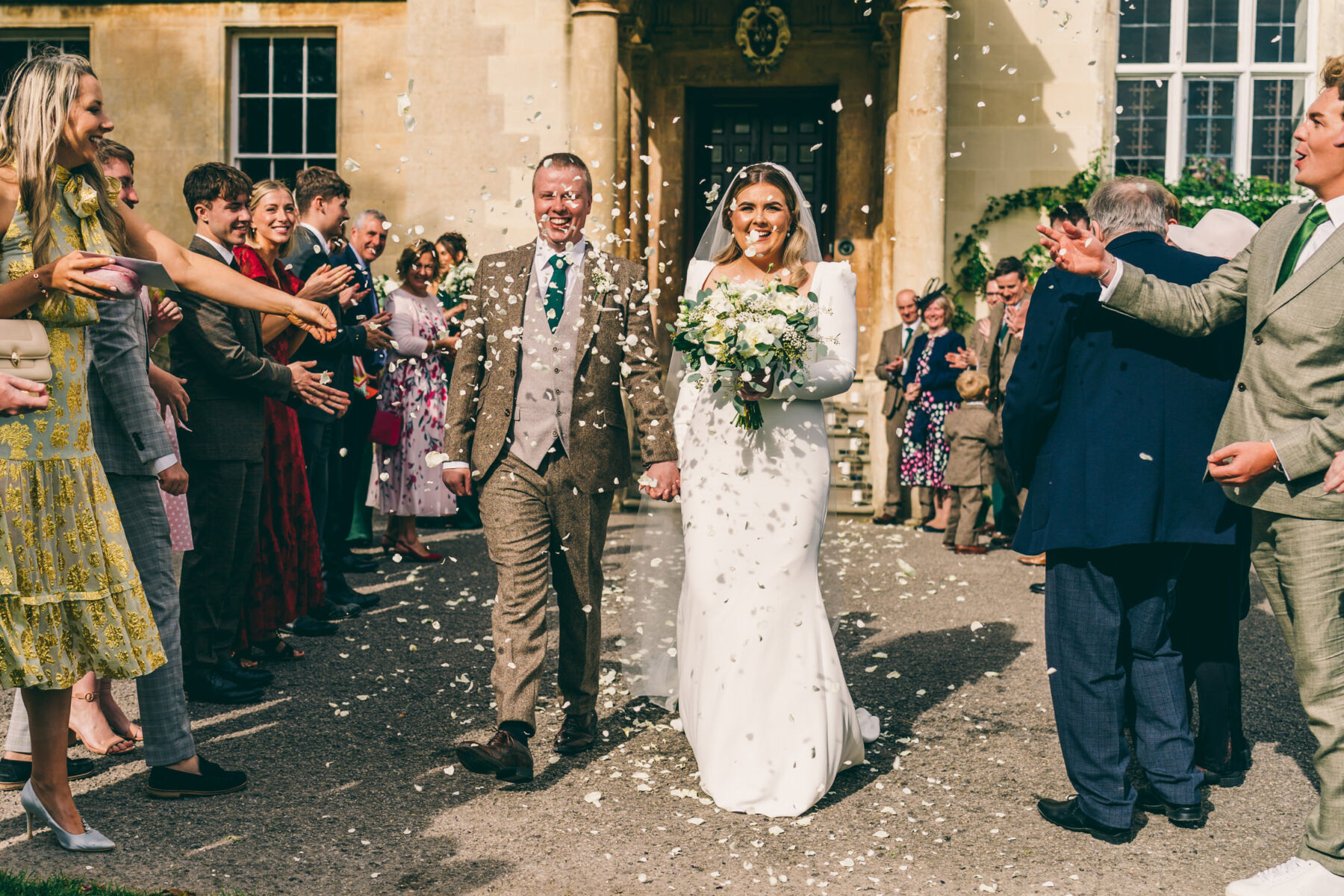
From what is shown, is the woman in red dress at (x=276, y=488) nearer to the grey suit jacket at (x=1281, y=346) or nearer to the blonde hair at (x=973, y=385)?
the grey suit jacket at (x=1281, y=346)

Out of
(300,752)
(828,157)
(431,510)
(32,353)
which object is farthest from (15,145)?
(828,157)

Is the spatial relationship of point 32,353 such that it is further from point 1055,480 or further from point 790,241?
point 1055,480

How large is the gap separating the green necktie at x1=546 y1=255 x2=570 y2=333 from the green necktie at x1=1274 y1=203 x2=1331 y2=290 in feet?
8.38

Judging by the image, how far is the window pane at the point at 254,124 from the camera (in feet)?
46.6

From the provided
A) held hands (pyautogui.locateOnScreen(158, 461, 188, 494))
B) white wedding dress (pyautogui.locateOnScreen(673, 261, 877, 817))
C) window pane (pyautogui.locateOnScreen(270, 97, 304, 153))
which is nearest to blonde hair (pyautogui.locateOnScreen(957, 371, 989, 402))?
white wedding dress (pyautogui.locateOnScreen(673, 261, 877, 817))

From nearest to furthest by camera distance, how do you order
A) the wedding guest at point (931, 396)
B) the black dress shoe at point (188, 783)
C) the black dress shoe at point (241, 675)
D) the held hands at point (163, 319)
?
1. the black dress shoe at point (188, 783)
2. the held hands at point (163, 319)
3. the black dress shoe at point (241, 675)
4. the wedding guest at point (931, 396)

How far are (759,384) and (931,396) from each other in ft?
21.3

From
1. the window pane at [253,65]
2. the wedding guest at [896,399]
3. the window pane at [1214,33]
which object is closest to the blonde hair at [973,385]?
the wedding guest at [896,399]

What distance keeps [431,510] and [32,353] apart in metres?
5.69

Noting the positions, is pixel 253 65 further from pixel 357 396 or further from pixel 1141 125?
pixel 1141 125

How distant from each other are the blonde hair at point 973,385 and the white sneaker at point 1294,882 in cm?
641

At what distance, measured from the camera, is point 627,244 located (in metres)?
12.8

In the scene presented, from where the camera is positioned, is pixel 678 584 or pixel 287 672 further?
pixel 287 672

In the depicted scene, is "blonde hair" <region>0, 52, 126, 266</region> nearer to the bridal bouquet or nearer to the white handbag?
the white handbag
